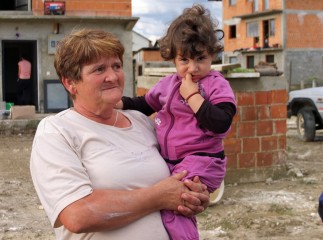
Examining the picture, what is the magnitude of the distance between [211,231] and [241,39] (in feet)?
143

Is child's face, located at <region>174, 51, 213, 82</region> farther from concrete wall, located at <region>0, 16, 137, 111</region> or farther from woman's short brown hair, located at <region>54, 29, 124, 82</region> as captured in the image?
concrete wall, located at <region>0, 16, 137, 111</region>

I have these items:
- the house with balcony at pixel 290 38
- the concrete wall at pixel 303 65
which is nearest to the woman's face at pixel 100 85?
the house with balcony at pixel 290 38

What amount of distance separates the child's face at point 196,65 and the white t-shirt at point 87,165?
1.15ft

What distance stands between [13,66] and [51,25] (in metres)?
3.82

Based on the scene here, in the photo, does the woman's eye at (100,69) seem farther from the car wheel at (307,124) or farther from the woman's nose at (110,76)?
the car wheel at (307,124)

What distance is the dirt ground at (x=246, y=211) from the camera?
555cm

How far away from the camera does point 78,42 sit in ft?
7.32

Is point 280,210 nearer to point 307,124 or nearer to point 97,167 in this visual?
point 97,167

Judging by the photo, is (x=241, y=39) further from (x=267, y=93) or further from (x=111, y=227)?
(x=111, y=227)

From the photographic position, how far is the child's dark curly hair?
2387 mm

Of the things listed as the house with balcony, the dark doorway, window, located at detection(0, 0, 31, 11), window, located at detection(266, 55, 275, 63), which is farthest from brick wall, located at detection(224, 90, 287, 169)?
window, located at detection(266, 55, 275, 63)

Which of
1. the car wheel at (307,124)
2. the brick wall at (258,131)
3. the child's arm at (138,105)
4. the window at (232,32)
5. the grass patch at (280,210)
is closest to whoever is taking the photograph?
the child's arm at (138,105)

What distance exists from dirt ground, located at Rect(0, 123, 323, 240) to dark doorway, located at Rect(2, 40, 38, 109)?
8.96 m

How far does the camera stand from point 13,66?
19734 millimetres
